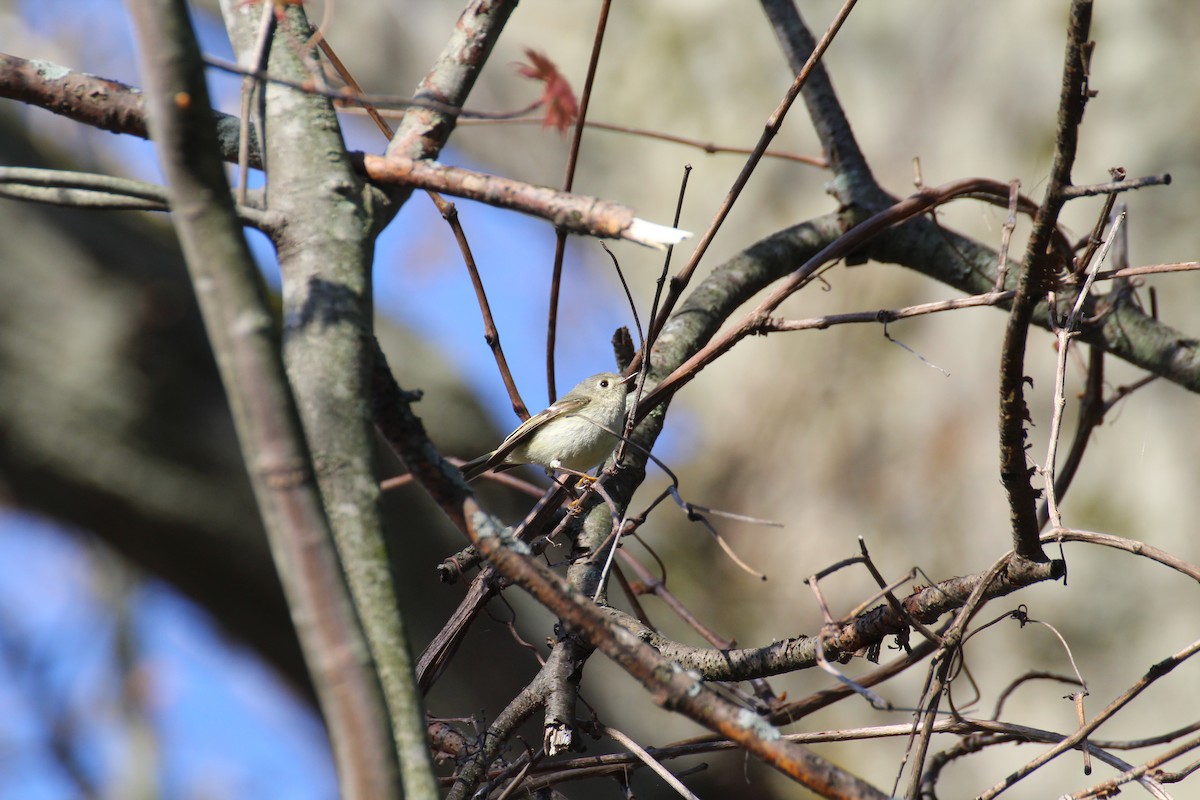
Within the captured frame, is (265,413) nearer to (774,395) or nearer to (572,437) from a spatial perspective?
(572,437)

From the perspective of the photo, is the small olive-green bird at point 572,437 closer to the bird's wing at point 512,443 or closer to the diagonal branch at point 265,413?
the bird's wing at point 512,443

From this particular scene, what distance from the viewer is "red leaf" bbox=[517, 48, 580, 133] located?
1.52 meters

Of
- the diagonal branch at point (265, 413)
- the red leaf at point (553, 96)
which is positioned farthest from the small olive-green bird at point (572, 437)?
the diagonal branch at point (265, 413)

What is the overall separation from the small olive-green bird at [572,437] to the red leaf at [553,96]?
1228 mm

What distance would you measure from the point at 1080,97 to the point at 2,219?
3622 millimetres

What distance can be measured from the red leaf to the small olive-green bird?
4.03ft

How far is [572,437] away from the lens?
114 inches

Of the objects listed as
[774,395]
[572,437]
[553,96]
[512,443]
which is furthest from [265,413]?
[774,395]

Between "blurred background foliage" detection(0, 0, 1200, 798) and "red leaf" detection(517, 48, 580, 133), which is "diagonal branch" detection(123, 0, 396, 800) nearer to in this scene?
"red leaf" detection(517, 48, 580, 133)

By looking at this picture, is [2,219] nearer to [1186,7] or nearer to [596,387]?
[596,387]

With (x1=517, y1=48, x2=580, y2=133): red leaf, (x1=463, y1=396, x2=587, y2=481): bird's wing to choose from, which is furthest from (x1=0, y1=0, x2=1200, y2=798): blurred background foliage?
(x1=517, y1=48, x2=580, y2=133): red leaf

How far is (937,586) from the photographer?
120 centimetres

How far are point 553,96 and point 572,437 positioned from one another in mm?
1515

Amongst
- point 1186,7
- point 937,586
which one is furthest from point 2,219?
point 1186,7
